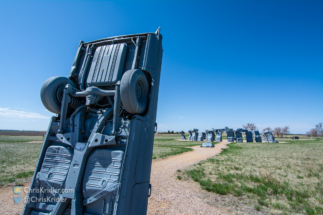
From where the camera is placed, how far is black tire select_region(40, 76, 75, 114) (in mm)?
3744

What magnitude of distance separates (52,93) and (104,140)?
6.29 feet

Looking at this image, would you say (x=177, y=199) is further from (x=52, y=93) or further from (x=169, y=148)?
(x=169, y=148)

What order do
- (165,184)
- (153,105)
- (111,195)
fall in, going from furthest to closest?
(165,184) < (153,105) < (111,195)

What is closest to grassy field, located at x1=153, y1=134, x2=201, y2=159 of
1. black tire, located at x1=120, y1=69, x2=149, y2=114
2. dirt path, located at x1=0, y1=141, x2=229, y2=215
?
dirt path, located at x1=0, y1=141, x2=229, y2=215

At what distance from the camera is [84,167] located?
3.10m

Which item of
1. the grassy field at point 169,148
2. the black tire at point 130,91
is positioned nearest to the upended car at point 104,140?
the black tire at point 130,91

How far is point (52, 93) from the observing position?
377cm

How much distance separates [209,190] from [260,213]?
2.13 metres

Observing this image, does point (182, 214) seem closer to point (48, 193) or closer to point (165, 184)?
point (165, 184)

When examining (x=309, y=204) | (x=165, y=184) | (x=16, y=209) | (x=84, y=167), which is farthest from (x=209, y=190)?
(x=16, y=209)

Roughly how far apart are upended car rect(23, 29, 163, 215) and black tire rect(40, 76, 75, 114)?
0.02m

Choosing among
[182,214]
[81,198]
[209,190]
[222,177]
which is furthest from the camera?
[222,177]

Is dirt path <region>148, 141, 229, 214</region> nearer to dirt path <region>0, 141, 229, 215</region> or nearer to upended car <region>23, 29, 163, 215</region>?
dirt path <region>0, 141, 229, 215</region>

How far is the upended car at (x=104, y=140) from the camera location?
2.85m
